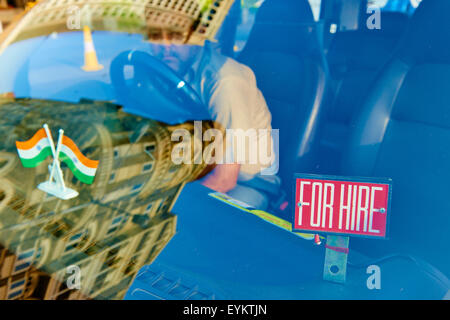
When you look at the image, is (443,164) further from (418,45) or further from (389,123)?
(418,45)

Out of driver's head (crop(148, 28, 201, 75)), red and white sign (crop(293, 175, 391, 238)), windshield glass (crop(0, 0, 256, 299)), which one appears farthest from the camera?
driver's head (crop(148, 28, 201, 75))

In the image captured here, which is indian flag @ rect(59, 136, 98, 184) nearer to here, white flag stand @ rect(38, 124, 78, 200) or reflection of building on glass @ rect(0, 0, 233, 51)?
white flag stand @ rect(38, 124, 78, 200)

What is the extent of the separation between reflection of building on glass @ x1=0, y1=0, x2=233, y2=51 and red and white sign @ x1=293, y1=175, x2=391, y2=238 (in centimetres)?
49

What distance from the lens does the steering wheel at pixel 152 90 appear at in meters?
1.02

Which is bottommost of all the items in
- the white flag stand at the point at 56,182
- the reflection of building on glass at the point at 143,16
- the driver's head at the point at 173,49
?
the white flag stand at the point at 56,182

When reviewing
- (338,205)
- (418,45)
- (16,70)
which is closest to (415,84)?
(418,45)

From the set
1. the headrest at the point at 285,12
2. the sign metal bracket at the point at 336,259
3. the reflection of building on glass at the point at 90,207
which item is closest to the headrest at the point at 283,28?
the headrest at the point at 285,12

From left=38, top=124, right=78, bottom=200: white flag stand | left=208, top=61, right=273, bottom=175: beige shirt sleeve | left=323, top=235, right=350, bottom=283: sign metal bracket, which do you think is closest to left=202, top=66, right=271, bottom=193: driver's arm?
left=208, top=61, right=273, bottom=175: beige shirt sleeve

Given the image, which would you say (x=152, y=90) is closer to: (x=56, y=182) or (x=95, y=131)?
(x=95, y=131)

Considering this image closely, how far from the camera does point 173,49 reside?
3.32ft

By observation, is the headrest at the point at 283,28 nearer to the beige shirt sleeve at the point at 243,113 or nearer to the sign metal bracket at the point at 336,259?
the beige shirt sleeve at the point at 243,113

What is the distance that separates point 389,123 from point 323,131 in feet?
0.60

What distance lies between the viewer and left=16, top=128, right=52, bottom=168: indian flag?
38.3 inches

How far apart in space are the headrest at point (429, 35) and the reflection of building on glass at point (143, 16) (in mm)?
484
